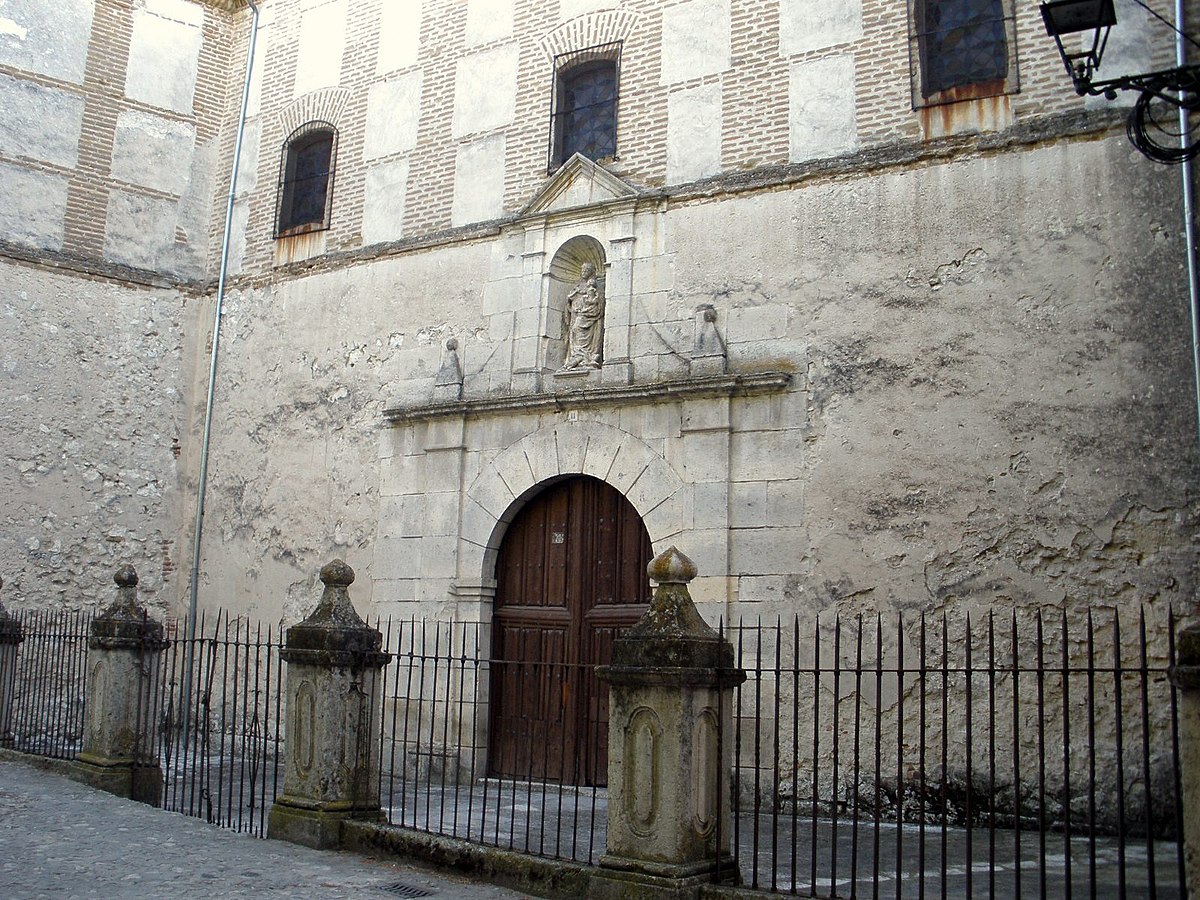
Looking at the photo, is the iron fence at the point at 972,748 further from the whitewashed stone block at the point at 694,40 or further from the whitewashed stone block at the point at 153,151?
the whitewashed stone block at the point at 153,151

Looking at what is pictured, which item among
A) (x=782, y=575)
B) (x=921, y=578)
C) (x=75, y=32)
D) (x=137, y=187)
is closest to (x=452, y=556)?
(x=782, y=575)

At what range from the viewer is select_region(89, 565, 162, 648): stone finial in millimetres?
8242

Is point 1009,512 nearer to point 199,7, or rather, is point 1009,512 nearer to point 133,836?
point 133,836

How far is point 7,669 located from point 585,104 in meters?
6.75

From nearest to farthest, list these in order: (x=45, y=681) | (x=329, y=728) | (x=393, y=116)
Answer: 1. (x=329, y=728)
2. (x=393, y=116)
3. (x=45, y=681)

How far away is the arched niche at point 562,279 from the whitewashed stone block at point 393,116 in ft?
7.11

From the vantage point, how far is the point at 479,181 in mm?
10680

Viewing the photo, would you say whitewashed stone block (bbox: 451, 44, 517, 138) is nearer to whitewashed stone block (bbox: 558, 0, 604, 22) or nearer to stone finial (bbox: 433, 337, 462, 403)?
whitewashed stone block (bbox: 558, 0, 604, 22)

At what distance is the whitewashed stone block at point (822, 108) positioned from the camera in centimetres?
894

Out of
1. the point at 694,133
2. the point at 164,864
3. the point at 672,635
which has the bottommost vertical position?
the point at 164,864

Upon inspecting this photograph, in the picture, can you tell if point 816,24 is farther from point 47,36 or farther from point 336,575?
point 47,36

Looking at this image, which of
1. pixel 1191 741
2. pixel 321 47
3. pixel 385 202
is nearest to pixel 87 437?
pixel 385 202

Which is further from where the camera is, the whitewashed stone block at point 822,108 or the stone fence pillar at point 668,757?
the whitewashed stone block at point 822,108

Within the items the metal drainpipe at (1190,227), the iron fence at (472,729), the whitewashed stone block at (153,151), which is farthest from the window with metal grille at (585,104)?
the whitewashed stone block at (153,151)
